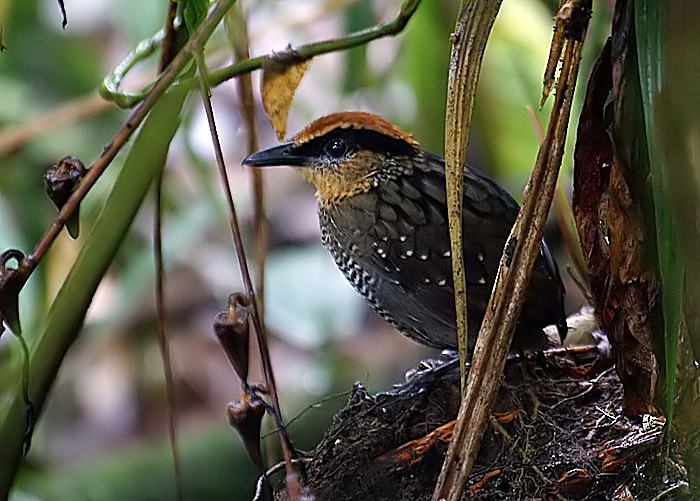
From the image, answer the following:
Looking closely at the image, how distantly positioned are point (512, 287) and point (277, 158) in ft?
2.24

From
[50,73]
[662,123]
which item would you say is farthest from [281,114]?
[50,73]

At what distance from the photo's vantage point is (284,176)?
12.8ft

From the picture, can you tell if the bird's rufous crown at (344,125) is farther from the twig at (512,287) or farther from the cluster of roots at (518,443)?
the twig at (512,287)

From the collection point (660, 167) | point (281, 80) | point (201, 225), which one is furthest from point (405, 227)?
point (201, 225)

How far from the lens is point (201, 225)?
2.90 m

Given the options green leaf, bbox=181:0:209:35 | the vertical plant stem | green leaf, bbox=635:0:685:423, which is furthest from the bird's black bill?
green leaf, bbox=635:0:685:423

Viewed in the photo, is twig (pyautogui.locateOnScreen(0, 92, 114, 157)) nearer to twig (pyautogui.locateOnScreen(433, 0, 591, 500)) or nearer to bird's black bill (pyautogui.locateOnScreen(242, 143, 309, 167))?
bird's black bill (pyautogui.locateOnScreen(242, 143, 309, 167))

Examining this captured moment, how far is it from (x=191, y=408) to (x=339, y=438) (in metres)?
2.26

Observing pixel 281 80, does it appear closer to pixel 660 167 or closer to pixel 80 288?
pixel 80 288

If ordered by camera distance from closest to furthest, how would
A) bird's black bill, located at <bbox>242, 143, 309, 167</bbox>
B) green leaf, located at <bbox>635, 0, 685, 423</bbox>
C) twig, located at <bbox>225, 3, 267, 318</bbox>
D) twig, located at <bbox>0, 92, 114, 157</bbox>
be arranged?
green leaf, located at <bbox>635, 0, 685, 423</bbox> < twig, located at <bbox>225, 3, 267, 318</bbox> < bird's black bill, located at <bbox>242, 143, 309, 167</bbox> < twig, located at <bbox>0, 92, 114, 157</bbox>

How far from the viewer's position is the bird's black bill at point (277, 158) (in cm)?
158

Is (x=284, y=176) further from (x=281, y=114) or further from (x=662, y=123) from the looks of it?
(x=662, y=123)

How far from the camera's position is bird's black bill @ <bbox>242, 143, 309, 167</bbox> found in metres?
1.58

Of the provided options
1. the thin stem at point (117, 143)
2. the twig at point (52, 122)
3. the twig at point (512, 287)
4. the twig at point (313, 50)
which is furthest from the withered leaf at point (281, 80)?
the twig at point (52, 122)
